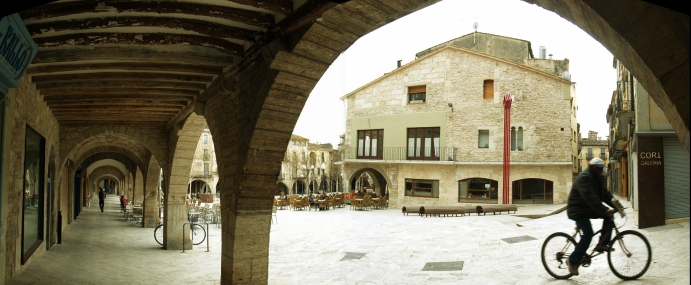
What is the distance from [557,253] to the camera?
5.48 meters

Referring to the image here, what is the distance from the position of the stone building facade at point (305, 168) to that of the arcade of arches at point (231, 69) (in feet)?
136

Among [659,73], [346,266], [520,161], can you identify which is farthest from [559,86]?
[659,73]

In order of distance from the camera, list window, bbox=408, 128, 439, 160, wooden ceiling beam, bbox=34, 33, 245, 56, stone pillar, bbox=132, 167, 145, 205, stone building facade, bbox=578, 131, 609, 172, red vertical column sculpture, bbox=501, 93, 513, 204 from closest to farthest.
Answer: wooden ceiling beam, bbox=34, 33, 245, 56
stone pillar, bbox=132, 167, 145, 205
red vertical column sculpture, bbox=501, 93, 513, 204
window, bbox=408, 128, 439, 160
stone building facade, bbox=578, 131, 609, 172

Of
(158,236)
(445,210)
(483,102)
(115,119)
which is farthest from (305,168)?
(115,119)

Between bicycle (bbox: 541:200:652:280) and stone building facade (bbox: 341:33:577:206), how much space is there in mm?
16642

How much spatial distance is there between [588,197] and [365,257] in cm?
488

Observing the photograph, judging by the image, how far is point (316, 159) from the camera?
5278 cm

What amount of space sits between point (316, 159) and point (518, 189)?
108ft

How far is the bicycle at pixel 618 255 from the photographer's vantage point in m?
5.03

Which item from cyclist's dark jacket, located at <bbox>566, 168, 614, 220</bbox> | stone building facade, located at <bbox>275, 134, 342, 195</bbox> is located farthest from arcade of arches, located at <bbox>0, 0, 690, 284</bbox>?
stone building facade, located at <bbox>275, 134, 342, 195</bbox>

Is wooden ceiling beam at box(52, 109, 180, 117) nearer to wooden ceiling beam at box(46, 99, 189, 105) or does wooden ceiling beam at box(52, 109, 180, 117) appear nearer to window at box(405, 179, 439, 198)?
wooden ceiling beam at box(46, 99, 189, 105)

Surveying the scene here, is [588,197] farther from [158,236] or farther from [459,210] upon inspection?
[459,210]

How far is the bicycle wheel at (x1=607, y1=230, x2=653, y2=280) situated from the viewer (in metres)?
5.02

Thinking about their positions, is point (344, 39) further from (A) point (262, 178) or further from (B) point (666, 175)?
(B) point (666, 175)
